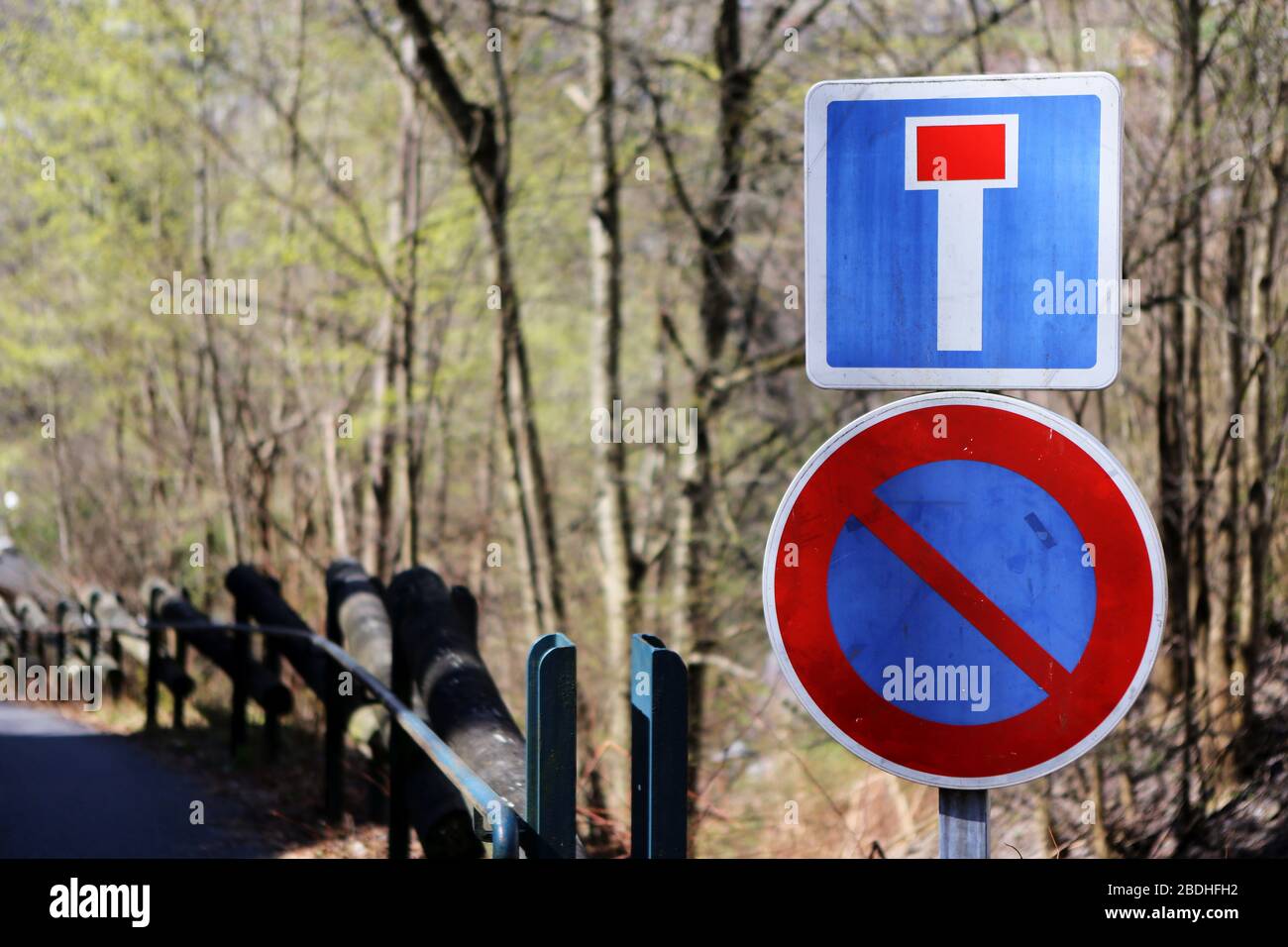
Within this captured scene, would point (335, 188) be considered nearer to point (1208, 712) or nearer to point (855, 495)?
point (1208, 712)

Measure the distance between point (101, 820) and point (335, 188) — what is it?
26.1 feet

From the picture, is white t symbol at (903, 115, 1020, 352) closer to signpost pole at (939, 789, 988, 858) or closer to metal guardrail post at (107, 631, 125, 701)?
signpost pole at (939, 789, 988, 858)

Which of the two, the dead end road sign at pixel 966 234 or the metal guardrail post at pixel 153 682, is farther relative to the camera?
the metal guardrail post at pixel 153 682

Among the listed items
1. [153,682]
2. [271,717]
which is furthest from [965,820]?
[153,682]

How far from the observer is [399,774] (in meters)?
4.81

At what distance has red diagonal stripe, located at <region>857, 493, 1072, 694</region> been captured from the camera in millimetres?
2299

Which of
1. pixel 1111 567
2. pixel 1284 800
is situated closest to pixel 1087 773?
pixel 1284 800

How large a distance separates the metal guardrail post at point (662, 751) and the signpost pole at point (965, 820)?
67cm

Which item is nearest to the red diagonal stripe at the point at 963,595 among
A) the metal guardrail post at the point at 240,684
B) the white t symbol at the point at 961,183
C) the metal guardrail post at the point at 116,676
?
the white t symbol at the point at 961,183

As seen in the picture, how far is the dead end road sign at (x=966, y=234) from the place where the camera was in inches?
97.0

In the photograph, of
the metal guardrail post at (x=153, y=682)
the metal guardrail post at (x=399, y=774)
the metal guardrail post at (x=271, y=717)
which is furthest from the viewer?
the metal guardrail post at (x=153, y=682)

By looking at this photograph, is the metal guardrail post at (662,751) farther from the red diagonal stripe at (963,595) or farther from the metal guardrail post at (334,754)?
the metal guardrail post at (334,754)
